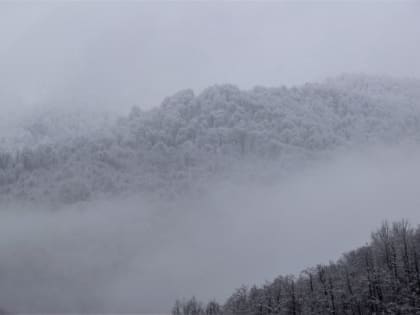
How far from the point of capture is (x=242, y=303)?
18675cm

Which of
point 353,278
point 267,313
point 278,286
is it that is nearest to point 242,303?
point 278,286

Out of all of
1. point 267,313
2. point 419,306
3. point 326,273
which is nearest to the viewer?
point 419,306

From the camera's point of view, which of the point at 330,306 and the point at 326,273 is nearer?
the point at 330,306

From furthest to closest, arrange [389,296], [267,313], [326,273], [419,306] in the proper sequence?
[326,273] → [267,313] → [389,296] → [419,306]

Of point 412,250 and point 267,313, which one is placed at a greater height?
point 412,250

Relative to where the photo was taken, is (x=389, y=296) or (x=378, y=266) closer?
(x=389, y=296)

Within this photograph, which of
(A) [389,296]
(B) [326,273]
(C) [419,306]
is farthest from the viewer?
(B) [326,273]

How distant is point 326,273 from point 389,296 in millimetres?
44195

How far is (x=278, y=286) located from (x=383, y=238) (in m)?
37.7

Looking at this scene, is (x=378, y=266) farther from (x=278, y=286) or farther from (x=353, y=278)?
(x=278, y=286)

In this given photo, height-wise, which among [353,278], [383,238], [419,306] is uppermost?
[383,238]

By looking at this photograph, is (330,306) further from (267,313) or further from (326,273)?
(326,273)

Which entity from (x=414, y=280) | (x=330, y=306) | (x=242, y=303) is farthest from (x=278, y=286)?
(x=414, y=280)

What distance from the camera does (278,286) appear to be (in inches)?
7456
